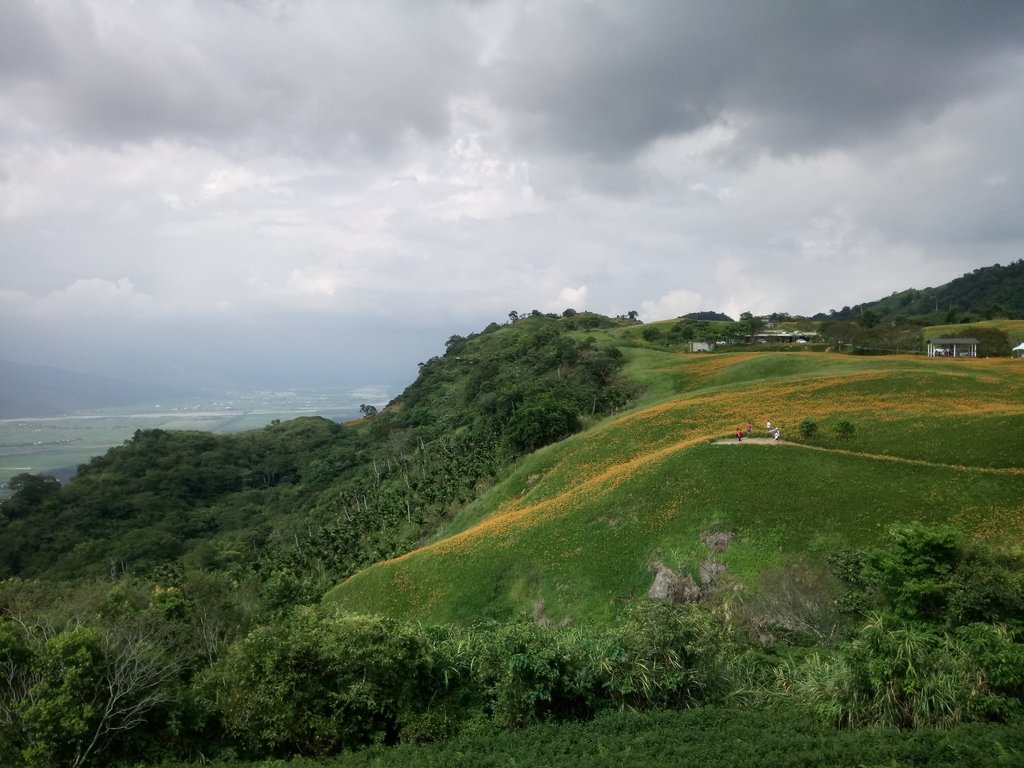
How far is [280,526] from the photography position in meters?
89.6

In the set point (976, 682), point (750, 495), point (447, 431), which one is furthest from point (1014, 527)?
point (447, 431)

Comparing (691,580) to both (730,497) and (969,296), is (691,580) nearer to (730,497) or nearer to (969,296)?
(730,497)

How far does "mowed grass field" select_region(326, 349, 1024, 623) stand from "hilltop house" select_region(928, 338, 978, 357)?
1199 inches

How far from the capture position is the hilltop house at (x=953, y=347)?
72.4 meters

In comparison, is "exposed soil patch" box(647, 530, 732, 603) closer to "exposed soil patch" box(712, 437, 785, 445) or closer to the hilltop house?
"exposed soil patch" box(712, 437, 785, 445)

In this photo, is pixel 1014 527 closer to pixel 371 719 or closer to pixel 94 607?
pixel 371 719

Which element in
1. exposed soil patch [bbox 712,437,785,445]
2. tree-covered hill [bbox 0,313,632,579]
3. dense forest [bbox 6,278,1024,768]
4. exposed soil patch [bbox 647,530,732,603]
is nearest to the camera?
dense forest [bbox 6,278,1024,768]

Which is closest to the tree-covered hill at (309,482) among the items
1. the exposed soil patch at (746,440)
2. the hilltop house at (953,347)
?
the exposed soil patch at (746,440)

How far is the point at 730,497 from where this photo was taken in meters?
29.7

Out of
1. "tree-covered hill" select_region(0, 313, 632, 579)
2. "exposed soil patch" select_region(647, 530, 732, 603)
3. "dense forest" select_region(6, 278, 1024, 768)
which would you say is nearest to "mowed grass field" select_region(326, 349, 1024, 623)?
"exposed soil patch" select_region(647, 530, 732, 603)

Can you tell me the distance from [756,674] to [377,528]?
51.4m

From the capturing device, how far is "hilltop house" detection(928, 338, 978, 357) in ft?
238

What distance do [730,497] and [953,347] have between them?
2523 inches

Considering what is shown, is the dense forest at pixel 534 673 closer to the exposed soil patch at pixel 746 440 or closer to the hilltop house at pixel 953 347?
the exposed soil patch at pixel 746 440
